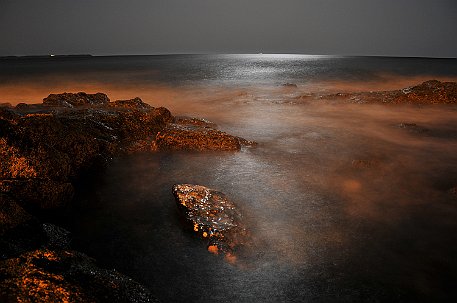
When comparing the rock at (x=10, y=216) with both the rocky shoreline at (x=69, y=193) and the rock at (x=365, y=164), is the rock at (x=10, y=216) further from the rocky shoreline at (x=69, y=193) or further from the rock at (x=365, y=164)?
the rock at (x=365, y=164)

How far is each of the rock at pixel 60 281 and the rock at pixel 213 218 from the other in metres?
1.72

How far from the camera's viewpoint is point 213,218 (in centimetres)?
608

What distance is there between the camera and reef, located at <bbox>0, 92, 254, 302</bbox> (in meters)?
3.44

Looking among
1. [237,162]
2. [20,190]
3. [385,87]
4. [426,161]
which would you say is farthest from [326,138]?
[385,87]

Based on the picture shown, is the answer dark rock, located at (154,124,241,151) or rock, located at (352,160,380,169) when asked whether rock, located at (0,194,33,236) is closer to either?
dark rock, located at (154,124,241,151)

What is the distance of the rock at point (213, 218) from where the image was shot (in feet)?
18.5

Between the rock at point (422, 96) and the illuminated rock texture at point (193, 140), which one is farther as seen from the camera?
the rock at point (422, 96)

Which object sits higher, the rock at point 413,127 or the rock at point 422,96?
the rock at point 422,96

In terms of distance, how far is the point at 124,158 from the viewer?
957 cm

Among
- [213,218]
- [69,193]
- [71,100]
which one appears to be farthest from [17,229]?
[71,100]

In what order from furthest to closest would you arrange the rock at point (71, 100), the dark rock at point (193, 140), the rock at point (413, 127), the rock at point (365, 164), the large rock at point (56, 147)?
1. the rock at point (71, 100)
2. the rock at point (413, 127)
3. the dark rock at point (193, 140)
4. the rock at point (365, 164)
5. the large rock at point (56, 147)

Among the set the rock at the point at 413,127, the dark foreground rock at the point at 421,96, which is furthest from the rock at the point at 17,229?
the dark foreground rock at the point at 421,96

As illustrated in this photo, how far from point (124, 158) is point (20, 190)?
3.59 meters

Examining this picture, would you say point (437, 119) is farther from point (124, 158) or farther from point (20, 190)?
point (20, 190)
